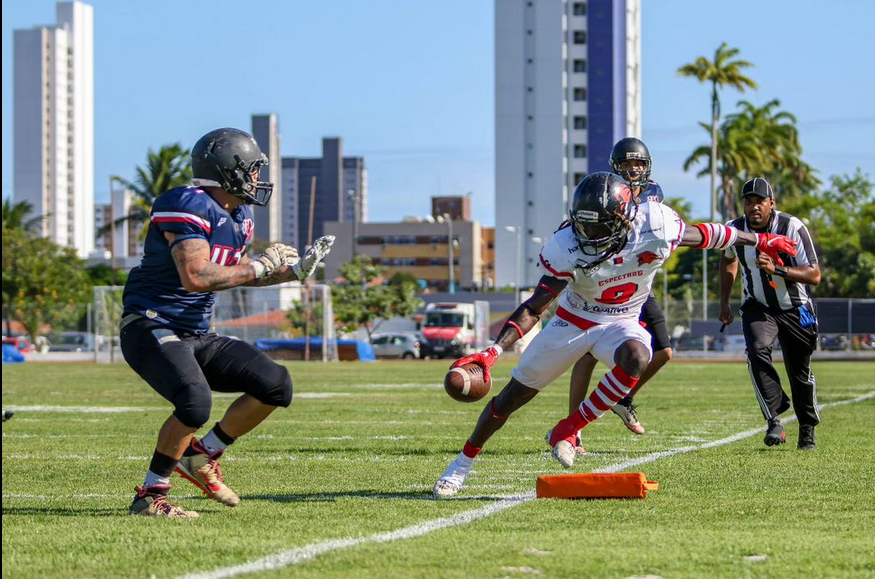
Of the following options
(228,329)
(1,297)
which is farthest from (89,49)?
(228,329)

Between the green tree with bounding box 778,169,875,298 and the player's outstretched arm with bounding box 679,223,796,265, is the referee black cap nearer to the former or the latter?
the player's outstretched arm with bounding box 679,223,796,265

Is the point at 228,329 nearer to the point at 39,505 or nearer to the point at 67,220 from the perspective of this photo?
the point at 39,505

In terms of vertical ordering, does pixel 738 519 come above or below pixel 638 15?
below

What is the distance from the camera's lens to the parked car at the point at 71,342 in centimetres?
5506

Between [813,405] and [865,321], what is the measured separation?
3690 cm

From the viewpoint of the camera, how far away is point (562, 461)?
6801mm

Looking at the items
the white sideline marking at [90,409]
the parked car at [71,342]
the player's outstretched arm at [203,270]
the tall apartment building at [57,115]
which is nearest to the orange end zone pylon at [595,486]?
the player's outstretched arm at [203,270]

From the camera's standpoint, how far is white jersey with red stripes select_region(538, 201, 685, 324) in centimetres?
685

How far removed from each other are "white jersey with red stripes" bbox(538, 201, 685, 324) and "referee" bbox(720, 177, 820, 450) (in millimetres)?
2382

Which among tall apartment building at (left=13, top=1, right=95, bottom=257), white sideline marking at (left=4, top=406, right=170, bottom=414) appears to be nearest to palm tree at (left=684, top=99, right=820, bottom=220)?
white sideline marking at (left=4, top=406, right=170, bottom=414)

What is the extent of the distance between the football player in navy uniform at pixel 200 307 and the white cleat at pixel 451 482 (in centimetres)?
92

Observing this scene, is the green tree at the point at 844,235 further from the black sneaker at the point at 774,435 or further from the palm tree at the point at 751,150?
the black sneaker at the point at 774,435

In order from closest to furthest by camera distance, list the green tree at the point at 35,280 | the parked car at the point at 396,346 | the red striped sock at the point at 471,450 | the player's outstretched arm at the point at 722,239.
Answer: the red striped sock at the point at 471,450 < the player's outstretched arm at the point at 722,239 < the parked car at the point at 396,346 < the green tree at the point at 35,280

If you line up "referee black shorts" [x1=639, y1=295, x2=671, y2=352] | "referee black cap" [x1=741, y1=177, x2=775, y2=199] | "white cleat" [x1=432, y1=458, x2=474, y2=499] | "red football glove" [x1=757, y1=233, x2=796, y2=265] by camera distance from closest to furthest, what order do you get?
"white cleat" [x1=432, y1=458, x2=474, y2=499] < "red football glove" [x1=757, y1=233, x2=796, y2=265] < "referee black cap" [x1=741, y1=177, x2=775, y2=199] < "referee black shorts" [x1=639, y1=295, x2=671, y2=352]
